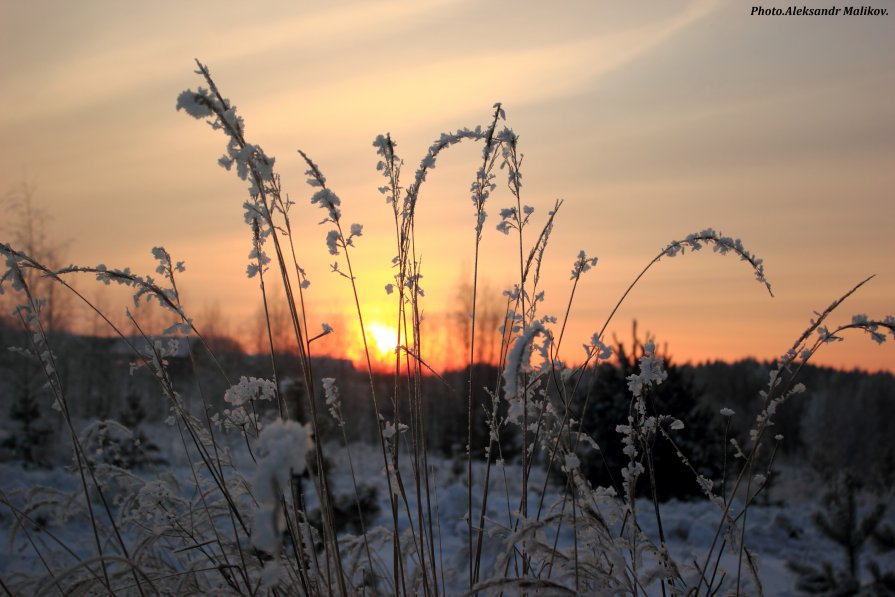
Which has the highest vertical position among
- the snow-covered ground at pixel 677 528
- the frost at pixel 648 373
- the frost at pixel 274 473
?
the frost at pixel 648 373

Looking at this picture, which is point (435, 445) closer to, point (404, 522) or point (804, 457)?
point (404, 522)

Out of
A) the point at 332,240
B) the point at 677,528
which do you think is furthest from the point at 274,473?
the point at 677,528

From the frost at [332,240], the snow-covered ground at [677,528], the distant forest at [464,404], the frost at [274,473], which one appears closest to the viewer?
the frost at [274,473]

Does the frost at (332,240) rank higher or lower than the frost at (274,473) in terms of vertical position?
higher

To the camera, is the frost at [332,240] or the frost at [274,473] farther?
the frost at [332,240]

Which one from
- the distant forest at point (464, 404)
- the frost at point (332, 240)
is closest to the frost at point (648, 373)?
the frost at point (332, 240)

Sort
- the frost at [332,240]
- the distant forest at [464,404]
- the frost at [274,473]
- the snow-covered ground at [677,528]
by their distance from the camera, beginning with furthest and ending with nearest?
the distant forest at [464,404]
the snow-covered ground at [677,528]
the frost at [332,240]
the frost at [274,473]

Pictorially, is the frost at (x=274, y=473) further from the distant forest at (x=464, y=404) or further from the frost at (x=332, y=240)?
the distant forest at (x=464, y=404)

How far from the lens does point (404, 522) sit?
771cm

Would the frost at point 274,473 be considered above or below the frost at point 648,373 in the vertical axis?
below

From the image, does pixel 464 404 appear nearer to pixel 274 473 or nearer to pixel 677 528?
pixel 677 528

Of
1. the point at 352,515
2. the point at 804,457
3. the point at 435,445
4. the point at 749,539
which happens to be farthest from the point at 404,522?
the point at 804,457

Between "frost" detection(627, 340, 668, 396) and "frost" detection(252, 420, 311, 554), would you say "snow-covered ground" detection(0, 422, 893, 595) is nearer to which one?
"frost" detection(627, 340, 668, 396)

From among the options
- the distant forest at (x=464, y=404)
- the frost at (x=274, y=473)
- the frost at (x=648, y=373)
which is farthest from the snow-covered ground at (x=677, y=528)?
the frost at (x=274, y=473)
